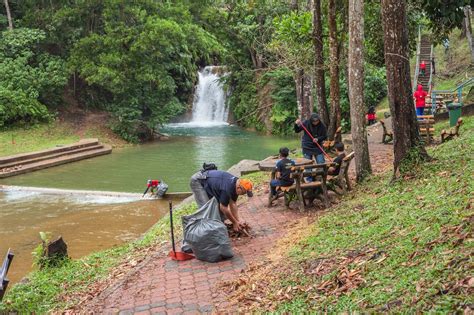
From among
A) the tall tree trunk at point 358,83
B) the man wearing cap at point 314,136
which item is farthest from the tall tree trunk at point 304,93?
the tall tree trunk at point 358,83

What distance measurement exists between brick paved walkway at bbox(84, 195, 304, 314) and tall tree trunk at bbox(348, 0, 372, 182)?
2.76 meters

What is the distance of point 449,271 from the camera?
4488 mm

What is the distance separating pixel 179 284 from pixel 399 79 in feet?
16.4

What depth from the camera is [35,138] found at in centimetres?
2641

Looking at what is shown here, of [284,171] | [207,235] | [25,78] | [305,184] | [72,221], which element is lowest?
[72,221]

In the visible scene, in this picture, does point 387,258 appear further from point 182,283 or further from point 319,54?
point 319,54

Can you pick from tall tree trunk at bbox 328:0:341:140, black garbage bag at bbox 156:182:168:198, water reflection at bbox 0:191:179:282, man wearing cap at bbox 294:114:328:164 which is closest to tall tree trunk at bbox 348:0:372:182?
man wearing cap at bbox 294:114:328:164

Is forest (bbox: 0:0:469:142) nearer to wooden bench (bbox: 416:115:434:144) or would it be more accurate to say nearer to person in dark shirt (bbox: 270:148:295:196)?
wooden bench (bbox: 416:115:434:144)

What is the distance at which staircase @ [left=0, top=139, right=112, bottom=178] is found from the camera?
66.8 feet

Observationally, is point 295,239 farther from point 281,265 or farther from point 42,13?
point 42,13

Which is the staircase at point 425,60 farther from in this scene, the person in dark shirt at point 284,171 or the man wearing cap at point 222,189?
the man wearing cap at point 222,189

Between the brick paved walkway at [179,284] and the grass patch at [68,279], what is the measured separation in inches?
27.8

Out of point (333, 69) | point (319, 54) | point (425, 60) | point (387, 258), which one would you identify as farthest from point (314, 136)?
point (425, 60)

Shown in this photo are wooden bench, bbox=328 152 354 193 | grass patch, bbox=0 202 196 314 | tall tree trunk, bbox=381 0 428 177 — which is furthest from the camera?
wooden bench, bbox=328 152 354 193
